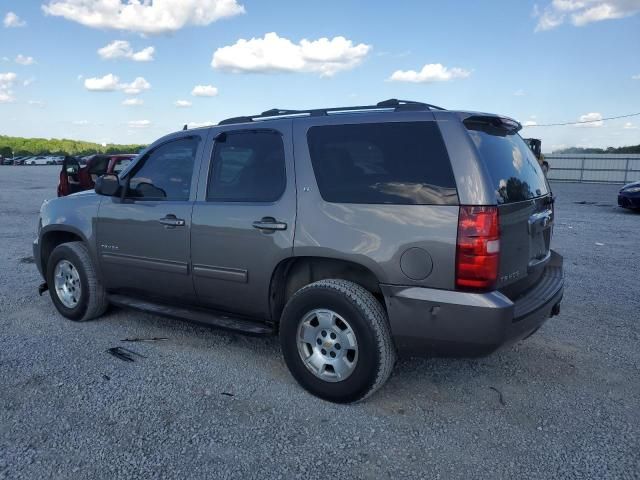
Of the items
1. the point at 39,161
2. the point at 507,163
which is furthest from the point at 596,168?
the point at 39,161

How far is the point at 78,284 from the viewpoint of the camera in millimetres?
4891

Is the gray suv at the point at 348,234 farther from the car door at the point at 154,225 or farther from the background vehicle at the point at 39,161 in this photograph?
the background vehicle at the point at 39,161

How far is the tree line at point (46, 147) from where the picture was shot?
78.0 metres

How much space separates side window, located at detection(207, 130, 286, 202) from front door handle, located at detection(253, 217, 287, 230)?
152mm

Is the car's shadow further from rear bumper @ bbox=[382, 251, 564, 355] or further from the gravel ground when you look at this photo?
rear bumper @ bbox=[382, 251, 564, 355]

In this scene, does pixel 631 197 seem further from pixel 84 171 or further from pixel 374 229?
pixel 84 171

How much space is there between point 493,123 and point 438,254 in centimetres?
102

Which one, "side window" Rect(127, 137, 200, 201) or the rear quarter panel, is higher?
"side window" Rect(127, 137, 200, 201)

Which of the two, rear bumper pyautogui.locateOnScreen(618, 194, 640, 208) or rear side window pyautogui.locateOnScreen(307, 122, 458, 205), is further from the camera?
rear bumper pyautogui.locateOnScreen(618, 194, 640, 208)

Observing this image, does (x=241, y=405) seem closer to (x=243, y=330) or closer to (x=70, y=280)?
(x=243, y=330)

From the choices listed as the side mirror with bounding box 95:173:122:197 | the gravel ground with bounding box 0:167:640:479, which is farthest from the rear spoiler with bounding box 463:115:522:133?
the side mirror with bounding box 95:173:122:197

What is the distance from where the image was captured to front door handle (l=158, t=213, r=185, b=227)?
13.2 feet

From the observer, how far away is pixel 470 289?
2.93m

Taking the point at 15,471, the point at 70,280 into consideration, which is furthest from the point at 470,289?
the point at 70,280
